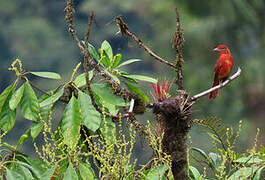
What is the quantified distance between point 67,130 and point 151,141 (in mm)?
214

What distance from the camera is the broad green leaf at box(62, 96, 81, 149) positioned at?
1.37 metres

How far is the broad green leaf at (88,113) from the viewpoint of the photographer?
139cm

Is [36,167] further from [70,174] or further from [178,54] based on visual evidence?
[178,54]

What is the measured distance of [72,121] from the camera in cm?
141

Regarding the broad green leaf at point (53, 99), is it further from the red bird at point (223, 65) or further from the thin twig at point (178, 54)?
the red bird at point (223, 65)

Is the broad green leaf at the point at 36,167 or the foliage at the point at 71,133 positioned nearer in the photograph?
the foliage at the point at 71,133

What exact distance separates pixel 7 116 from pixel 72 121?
201mm

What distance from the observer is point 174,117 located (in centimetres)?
150

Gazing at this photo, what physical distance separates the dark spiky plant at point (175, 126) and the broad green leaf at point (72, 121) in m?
0.23

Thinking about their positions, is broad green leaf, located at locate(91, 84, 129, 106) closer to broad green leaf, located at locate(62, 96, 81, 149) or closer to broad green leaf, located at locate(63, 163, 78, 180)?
broad green leaf, located at locate(62, 96, 81, 149)

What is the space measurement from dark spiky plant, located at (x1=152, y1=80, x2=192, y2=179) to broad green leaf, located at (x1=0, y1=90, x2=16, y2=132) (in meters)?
0.38

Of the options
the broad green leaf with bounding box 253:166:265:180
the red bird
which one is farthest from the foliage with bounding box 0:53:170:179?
the red bird

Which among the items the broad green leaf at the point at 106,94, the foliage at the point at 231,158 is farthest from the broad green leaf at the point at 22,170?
the foliage at the point at 231,158

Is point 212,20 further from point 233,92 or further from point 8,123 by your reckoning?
point 8,123
